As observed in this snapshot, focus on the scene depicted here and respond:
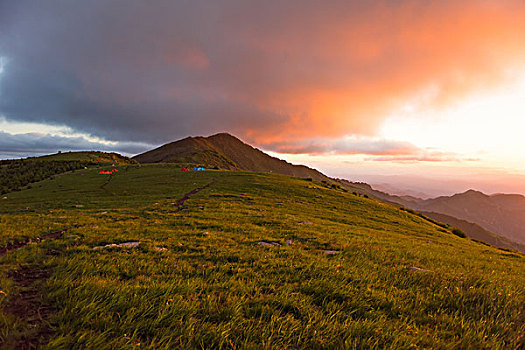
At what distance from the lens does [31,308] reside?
3670mm

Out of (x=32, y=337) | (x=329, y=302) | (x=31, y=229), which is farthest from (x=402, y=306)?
(x=31, y=229)

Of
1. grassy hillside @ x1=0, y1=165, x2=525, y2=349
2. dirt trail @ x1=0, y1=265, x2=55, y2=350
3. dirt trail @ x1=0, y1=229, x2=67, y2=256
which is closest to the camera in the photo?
dirt trail @ x1=0, y1=265, x2=55, y2=350

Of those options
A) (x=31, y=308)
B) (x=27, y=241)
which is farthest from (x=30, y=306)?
(x=27, y=241)

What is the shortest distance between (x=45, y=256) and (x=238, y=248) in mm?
6346

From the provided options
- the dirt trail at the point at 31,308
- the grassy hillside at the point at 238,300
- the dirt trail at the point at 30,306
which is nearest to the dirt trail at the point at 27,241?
the grassy hillside at the point at 238,300

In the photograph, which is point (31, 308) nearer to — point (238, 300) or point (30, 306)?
point (30, 306)

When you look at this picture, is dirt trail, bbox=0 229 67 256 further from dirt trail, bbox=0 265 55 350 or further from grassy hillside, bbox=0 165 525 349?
dirt trail, bbox=0 265 55 350

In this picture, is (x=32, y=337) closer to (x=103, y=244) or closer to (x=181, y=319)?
(x=181, y=319)

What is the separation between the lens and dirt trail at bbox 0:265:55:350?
2898mm

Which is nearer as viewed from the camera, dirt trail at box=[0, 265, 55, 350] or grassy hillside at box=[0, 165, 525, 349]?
dirt trail at box=[0, 265, 55, 350]

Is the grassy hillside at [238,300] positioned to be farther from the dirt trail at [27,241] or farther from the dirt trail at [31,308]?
the dirt trail at [27,241]

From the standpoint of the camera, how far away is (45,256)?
6.56 m

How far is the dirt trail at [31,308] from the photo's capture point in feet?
9.51

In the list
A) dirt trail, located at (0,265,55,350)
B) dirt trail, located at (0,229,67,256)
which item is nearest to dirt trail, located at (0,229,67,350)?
dirt trail, located at (0,265,55,350)
